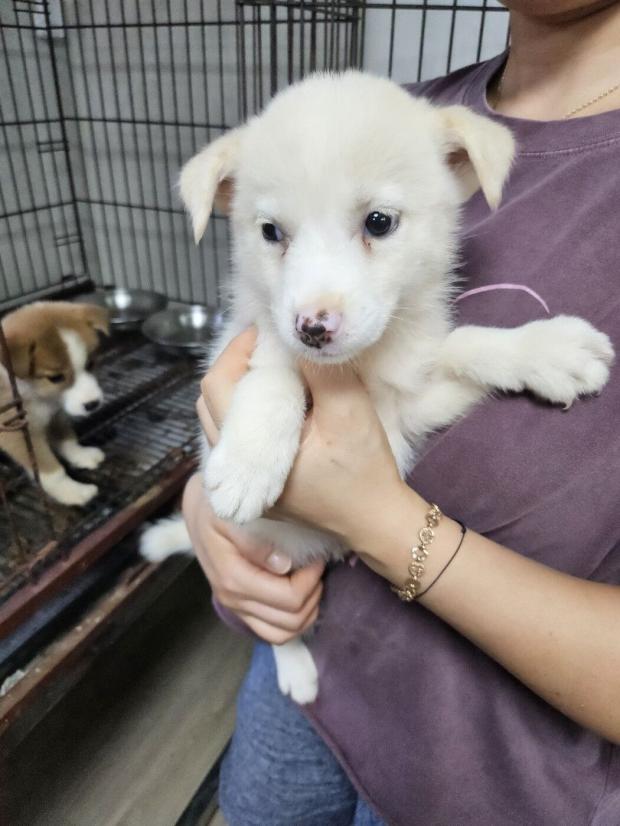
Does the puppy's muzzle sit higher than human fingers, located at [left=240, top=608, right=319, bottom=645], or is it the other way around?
the puppy's muzzle

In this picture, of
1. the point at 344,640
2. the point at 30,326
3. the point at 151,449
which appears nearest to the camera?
the point at 344,640

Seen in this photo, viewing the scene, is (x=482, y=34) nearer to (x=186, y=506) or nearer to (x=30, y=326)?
(x=30, y=326)

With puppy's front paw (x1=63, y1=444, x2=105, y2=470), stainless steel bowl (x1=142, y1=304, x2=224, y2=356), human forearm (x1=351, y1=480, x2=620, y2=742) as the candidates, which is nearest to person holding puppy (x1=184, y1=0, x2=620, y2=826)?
human forearm (x1=351, y1=480, x2=620, y2=742)

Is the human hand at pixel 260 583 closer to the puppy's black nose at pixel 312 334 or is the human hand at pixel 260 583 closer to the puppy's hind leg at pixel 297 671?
the puppy's hind leg at pixel 297 671

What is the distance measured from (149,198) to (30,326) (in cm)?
191

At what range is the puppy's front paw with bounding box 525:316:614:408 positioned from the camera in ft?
2.68

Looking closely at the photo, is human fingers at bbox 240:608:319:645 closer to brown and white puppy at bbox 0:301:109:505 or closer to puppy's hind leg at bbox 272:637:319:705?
puppy's hind leg at bbox 272:637:319:705

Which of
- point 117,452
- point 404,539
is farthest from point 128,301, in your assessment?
point 404,539

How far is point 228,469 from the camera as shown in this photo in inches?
31.7

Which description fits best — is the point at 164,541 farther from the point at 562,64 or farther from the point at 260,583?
the point at 562,64

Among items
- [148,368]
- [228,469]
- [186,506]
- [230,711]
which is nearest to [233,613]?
[186,506]

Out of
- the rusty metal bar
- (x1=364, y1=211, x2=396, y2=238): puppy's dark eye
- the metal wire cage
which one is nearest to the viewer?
(x1=364, y1=211, x2=396, y2=238): puppy's dark eye

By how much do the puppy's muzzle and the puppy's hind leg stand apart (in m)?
0.66

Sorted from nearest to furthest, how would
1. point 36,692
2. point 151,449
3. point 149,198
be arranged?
point 36,692
point 151,449
point 149,198
